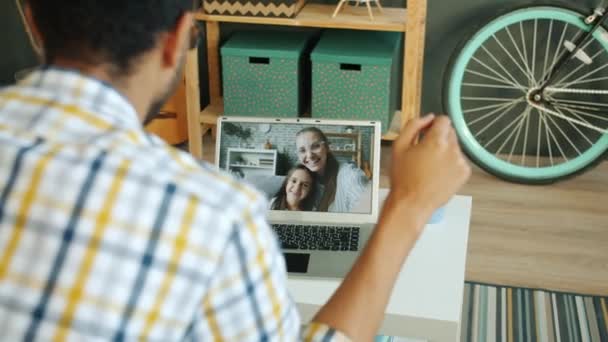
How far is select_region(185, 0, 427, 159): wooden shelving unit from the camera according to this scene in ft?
8.59

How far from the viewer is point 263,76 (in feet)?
9.02

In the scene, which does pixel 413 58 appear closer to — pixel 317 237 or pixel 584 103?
pixel 584 103

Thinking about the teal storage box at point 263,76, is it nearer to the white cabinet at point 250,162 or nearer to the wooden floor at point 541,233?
the wooden floor at point 541,233

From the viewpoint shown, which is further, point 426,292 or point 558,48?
point 558,48

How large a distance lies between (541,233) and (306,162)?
1.09 metres

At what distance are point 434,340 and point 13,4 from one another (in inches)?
96.2

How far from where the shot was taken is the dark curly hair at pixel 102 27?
0.66 meters

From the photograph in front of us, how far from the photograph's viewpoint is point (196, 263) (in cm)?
61

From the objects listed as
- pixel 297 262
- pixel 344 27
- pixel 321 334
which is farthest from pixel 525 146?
→ pixel 321 334

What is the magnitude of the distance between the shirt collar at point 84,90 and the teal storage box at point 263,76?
6.75 feet

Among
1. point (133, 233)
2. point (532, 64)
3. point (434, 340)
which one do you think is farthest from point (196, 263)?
point (532, 64)

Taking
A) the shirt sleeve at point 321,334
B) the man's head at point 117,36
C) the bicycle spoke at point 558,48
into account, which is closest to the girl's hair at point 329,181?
the shirt sleeve at point 321,334

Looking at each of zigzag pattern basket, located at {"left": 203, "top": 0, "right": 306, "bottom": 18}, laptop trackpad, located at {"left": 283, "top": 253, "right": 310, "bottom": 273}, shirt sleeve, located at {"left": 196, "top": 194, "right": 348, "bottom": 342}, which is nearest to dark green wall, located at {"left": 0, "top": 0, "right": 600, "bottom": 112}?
zigzag pattern basket, located at {"left": 203, "top": 0, "right": 306, "bottom": 18}

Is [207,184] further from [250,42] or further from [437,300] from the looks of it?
[250,42]
